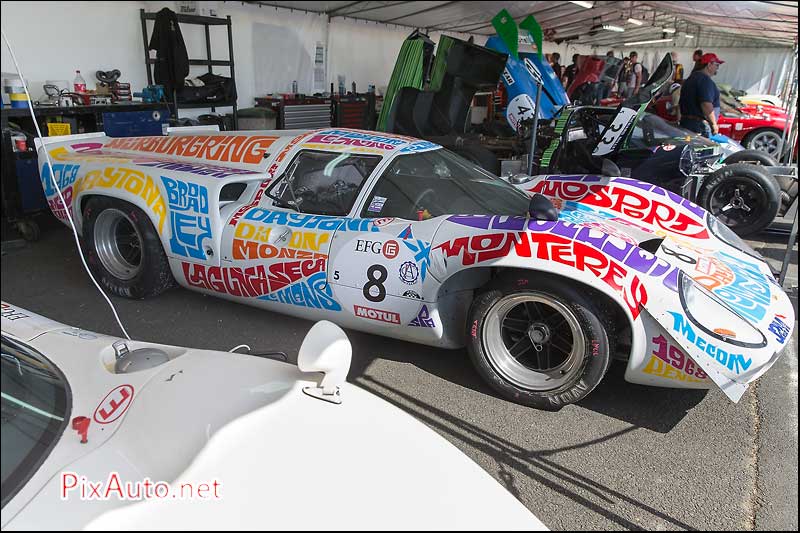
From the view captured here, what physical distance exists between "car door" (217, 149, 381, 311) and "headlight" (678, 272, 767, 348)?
1.78 m

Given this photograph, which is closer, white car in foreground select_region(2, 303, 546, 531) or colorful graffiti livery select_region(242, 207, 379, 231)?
white car in foreground select_region(2, 303, 546, 531)

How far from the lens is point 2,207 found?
5883mm

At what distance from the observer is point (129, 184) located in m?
3.85

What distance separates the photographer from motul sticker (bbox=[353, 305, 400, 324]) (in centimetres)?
305

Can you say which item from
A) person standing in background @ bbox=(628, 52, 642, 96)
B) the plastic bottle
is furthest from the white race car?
person standing in background @ bbox=(628, 52, 642, 96)

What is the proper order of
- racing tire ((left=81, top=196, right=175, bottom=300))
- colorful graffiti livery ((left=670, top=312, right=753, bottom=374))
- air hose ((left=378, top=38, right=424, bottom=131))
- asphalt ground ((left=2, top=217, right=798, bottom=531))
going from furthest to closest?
air hose ((left=378, top=38, right=424, bottom=131)) < racing tire ((left=81, top=196, right=175, bottom=300)) < colorful graffiti livery ((left=670, top=312, right=753, bottom=374)) < asphalt ground ((left=2, top=217, right=798, bottom=531))

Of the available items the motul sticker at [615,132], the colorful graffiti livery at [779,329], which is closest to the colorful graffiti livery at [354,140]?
the colorful graffiti livery at [779,329]

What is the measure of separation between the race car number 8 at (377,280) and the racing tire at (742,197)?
4.54 metres

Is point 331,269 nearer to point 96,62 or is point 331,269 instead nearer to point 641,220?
point 641,220

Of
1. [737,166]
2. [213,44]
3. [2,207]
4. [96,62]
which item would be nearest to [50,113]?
[2,207]

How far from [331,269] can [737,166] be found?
4.92 meters

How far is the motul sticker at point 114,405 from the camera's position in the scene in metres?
1.45

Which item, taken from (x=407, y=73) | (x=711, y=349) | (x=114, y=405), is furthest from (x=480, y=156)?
(x=114, y=405)

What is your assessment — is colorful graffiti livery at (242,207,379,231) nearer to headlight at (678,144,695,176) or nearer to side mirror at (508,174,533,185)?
side mirror at (508,174,533,185)
